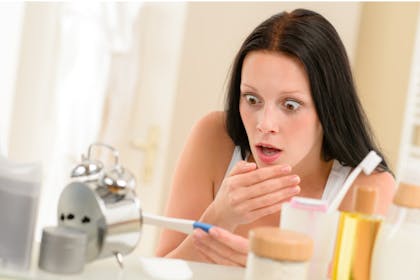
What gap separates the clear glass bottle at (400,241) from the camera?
2.70ft

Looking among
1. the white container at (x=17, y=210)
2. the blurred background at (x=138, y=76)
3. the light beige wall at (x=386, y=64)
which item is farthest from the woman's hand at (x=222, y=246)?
the light beige wall at (x=386, y=64)

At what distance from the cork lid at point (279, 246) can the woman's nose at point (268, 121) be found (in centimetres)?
31

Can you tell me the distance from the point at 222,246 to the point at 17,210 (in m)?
0.26

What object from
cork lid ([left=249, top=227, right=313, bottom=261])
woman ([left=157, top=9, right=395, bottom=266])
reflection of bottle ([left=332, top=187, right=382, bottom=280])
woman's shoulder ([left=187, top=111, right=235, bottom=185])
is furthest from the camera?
woman's shoulder ([left=187, top=111, right=235, bottom=185])

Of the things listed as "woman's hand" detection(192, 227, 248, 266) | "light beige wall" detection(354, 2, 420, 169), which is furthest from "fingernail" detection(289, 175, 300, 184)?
"light beige wall" detection(354, 2, 420, 169)

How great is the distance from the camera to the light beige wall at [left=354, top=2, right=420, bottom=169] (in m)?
2.44

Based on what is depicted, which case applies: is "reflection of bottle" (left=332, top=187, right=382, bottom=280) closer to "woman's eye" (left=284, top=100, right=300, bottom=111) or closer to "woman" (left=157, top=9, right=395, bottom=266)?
"woman" (left=157, top=9, right=395, bottom=266)

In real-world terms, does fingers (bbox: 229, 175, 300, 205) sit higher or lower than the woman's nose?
lower

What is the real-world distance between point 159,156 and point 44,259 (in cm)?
159

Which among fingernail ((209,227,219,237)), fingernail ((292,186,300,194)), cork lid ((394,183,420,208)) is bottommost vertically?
fingernail ((209,227,219,237))

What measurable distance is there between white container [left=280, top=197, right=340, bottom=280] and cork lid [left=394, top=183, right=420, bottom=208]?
0.26 feet

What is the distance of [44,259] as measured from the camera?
0.76m

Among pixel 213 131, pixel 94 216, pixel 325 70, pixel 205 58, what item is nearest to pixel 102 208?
pixel 94 216

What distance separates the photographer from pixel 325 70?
3.72 feet
